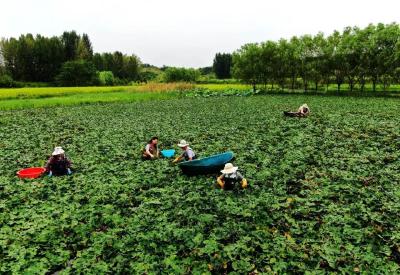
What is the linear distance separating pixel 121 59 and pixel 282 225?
121775 millimetres

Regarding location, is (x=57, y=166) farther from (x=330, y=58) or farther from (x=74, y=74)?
(x=74, y=74)

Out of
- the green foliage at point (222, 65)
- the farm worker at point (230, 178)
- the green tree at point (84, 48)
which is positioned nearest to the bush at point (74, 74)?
the green tree at point (84, 48)

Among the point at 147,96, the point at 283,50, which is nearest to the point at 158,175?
the point at 147,96

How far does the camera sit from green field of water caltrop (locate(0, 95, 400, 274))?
6.77 meters

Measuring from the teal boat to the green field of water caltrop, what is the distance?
30cm

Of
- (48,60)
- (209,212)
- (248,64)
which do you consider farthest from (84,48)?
(209,212)

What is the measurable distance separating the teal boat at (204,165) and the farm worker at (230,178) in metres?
1.06

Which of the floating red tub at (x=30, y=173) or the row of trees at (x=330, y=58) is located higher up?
the row of trees at (x=330, y=58)

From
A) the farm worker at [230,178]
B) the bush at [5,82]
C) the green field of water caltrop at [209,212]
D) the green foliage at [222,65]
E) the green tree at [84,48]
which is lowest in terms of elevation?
the green field of water caltrop at [209,212]

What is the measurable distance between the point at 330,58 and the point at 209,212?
158 feet

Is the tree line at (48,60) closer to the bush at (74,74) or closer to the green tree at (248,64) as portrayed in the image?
the bush at (74,74)

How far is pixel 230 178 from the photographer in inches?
410

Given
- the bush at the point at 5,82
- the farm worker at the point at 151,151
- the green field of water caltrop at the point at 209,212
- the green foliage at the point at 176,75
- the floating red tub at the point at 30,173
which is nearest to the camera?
the green field of water caltrop at the point at 209,212

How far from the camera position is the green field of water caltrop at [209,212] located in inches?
267
